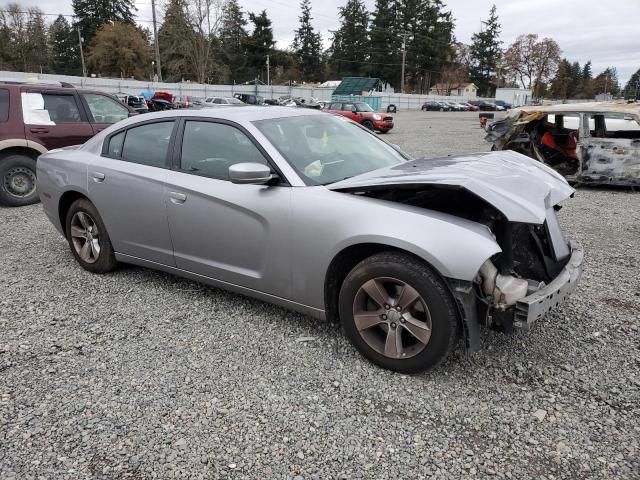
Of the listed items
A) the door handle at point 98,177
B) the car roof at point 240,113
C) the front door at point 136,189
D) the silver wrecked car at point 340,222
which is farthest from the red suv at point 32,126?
the car roof at point 240,113

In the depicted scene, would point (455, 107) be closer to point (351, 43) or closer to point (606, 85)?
point (351, 43)

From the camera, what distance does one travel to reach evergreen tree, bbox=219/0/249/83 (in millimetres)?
73375

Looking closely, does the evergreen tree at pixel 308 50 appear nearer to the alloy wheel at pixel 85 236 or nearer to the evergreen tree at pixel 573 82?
the evergreen tree at pixel 573 82

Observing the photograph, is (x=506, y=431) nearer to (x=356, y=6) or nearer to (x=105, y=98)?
(x=105, y=98)

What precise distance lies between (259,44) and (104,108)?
7142 centimetres

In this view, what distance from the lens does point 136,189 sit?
3.89 meters

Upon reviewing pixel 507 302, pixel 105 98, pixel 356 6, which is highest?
pixel 356 6

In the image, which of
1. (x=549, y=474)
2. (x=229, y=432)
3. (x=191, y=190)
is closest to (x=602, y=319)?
(x=549, y=474)

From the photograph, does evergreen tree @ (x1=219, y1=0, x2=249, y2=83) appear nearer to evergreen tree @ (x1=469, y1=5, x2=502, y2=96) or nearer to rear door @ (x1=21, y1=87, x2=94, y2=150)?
evergreen tree @ (x1=469, y1=5, x2=502, y2=96)

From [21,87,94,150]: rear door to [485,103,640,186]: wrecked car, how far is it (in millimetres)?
8081

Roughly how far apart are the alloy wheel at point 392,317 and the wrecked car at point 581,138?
7644mm

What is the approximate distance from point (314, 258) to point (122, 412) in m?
1.39

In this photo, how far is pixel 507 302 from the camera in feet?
8.54

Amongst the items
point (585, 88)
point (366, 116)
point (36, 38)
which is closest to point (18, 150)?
point (366, 116)
